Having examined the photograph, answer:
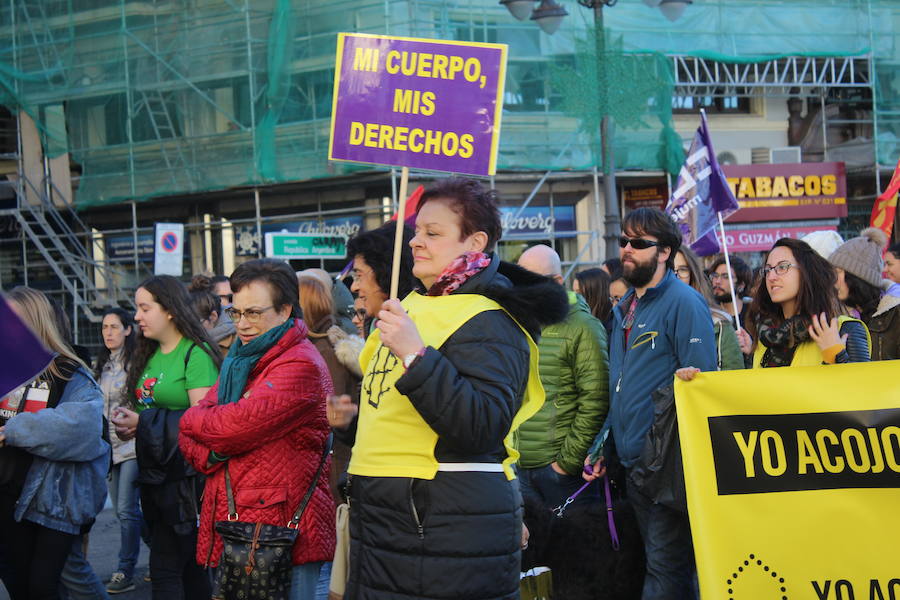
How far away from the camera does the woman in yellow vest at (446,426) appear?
3.01 metres

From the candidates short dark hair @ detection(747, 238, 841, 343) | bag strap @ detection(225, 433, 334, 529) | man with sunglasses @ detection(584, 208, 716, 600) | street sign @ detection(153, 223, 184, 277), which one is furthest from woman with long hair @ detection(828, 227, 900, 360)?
street sign @ detection(153, 223, 184, 277)

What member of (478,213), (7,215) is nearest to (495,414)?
(478,213)

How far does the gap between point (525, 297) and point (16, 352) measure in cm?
146

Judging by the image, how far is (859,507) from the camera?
413 centimetres

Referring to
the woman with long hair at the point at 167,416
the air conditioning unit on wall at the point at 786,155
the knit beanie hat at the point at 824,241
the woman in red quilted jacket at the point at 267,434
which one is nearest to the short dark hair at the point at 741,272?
the knit beanie hat at the point at 824,241

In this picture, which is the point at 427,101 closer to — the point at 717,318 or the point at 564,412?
the point at 564,412

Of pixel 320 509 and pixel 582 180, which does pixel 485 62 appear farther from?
pixel 582 180

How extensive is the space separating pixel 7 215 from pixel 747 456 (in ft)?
67.6

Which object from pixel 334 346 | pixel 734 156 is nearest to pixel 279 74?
pixel 734 156

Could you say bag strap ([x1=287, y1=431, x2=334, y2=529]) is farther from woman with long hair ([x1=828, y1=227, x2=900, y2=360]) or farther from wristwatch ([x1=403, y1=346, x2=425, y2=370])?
woman with long hair ([x1=828, y1=227, x2=900, y2=360])

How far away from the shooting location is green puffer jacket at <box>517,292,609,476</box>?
549 cm

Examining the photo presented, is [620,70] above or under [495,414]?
above

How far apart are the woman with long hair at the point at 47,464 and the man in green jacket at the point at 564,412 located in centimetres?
219

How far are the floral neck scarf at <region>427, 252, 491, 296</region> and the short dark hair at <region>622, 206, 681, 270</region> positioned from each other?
76.4 inches
